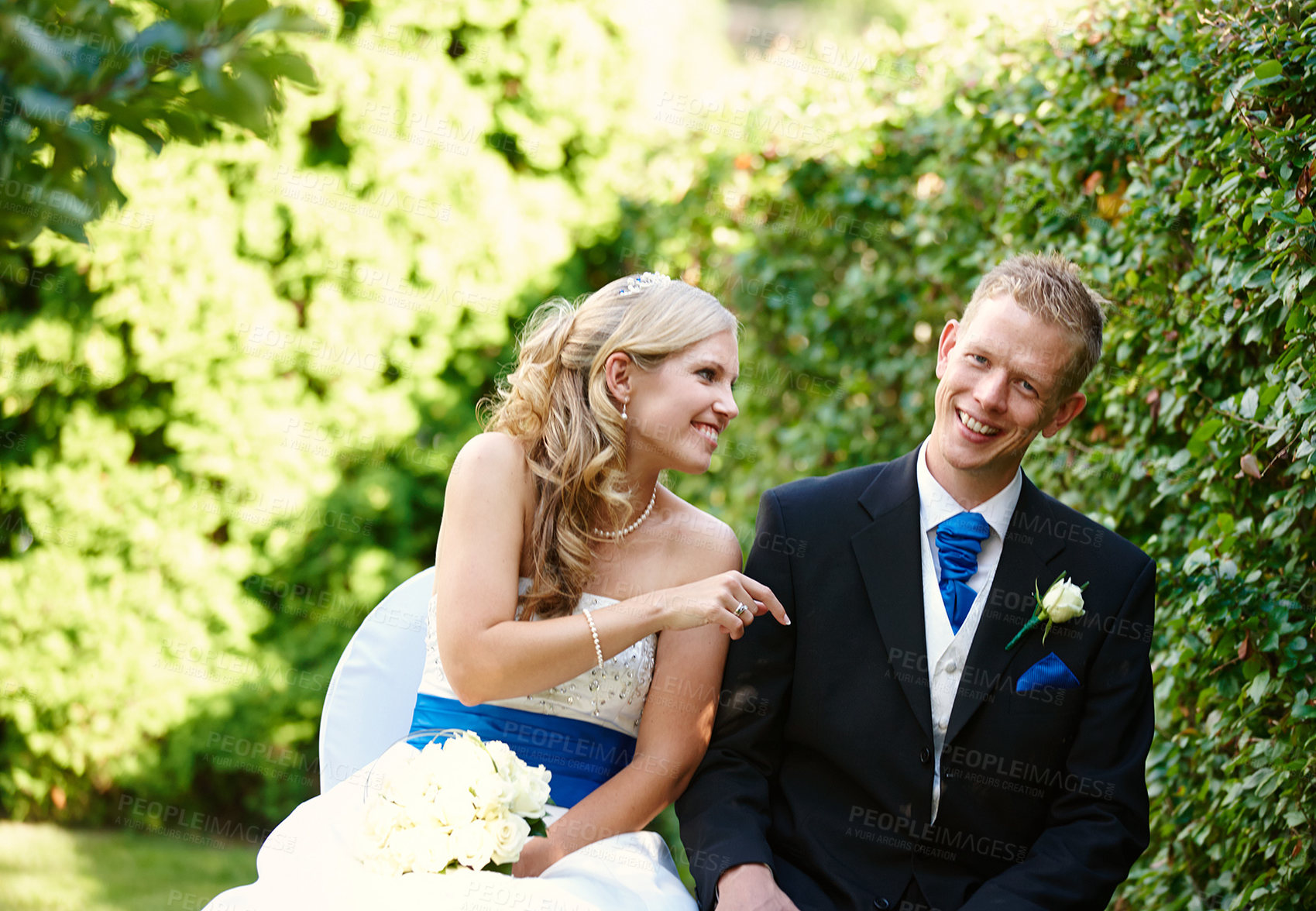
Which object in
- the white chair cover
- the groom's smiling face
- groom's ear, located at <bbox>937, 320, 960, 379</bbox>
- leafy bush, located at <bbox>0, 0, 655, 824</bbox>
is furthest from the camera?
leafy bush, located at <bbox>0, 0, 655, 824</bbox>

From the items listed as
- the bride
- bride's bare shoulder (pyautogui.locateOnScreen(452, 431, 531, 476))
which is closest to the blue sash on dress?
the bride

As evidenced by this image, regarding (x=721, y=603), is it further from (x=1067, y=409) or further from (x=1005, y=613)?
(x=1067, y=409)

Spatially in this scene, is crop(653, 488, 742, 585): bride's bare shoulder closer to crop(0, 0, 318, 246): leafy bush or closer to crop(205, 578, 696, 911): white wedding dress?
crop(205, 578, 696, 911): white wedding dress

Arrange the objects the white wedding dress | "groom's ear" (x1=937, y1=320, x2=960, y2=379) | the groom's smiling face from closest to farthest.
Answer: the white wedding dress
the groom's smiling face
"groom's ear" (x1=937, y1=320, x2=960, y2=379)

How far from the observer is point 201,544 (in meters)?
5.02

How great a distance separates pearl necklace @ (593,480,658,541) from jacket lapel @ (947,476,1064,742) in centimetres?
87

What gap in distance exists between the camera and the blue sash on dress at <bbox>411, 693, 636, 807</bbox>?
2.62m

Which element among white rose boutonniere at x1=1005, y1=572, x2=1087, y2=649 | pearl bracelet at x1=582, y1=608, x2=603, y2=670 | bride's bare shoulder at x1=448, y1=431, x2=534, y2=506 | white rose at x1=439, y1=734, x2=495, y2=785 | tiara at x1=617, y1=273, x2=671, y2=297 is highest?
tiara at x1=617, y1=273, x2=671, y2=297

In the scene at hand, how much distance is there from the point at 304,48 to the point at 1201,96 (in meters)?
3.73

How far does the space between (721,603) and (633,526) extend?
62 cm

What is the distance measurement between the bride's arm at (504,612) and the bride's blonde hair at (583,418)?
0.33ft

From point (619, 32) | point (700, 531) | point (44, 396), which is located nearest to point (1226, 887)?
point (700, 531)

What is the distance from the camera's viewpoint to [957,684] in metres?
2.42

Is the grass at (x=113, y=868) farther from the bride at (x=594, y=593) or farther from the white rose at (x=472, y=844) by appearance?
the white rose at (x=472, y=844)
